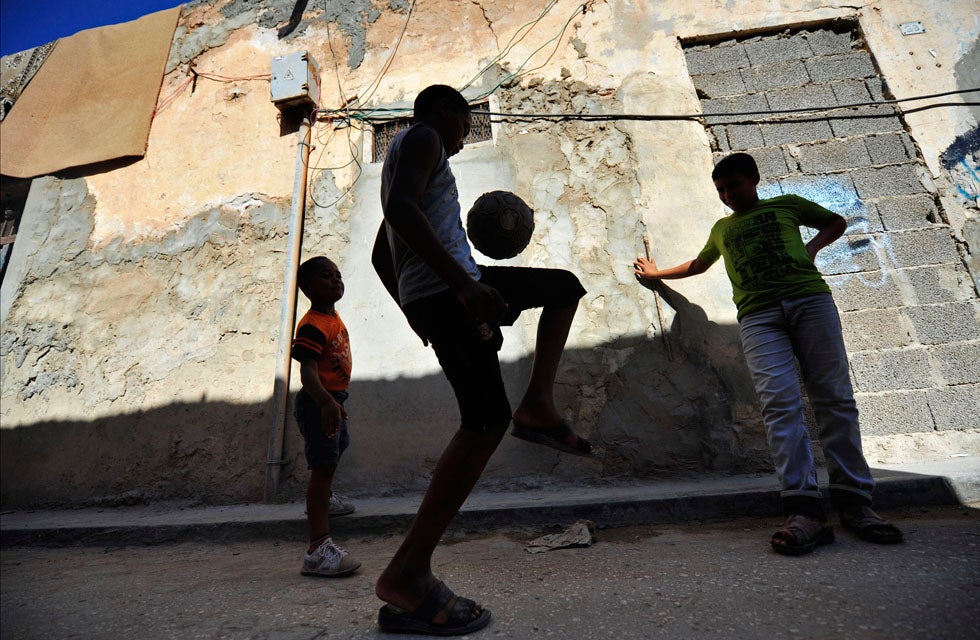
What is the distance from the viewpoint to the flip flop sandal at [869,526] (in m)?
1.85

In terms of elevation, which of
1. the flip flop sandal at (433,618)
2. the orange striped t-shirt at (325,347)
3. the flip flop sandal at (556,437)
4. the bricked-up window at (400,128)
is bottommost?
the flip flop sandal at (433,618)

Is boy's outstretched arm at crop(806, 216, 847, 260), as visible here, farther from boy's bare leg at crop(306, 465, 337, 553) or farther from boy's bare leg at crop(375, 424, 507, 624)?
boy's bare leg at crop(306, 465, 337, 553)

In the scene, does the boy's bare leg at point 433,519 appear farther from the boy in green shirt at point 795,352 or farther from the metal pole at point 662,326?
the metal pole at point 662,326

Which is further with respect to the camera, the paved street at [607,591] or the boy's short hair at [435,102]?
the boy's short hair at [435,102]

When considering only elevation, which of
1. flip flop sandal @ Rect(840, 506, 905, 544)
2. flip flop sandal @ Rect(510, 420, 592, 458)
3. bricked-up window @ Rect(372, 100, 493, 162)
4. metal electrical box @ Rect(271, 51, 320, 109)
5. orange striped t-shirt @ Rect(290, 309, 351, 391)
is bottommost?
flip flop sandal @ Rect(840, 506, 905, 544)

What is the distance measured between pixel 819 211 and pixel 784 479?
133cm

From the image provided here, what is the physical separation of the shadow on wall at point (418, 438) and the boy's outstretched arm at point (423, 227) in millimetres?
2226

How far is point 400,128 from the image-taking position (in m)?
4.53

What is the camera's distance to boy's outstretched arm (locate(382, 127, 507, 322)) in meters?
1.39

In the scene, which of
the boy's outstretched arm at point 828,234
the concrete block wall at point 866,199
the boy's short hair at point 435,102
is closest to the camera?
the boy's short hair at point 435,102

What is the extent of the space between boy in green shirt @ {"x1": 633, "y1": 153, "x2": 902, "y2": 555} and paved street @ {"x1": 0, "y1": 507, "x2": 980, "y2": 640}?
0.59ft

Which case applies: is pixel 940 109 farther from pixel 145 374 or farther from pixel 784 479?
pixel 145 374

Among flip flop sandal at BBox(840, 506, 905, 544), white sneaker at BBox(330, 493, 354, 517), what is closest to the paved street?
Answer: flip flop sandal at BBox(840, 506, 905, 544)

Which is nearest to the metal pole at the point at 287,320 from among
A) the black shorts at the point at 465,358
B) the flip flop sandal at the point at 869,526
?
the black shorts at the point at 465,358
